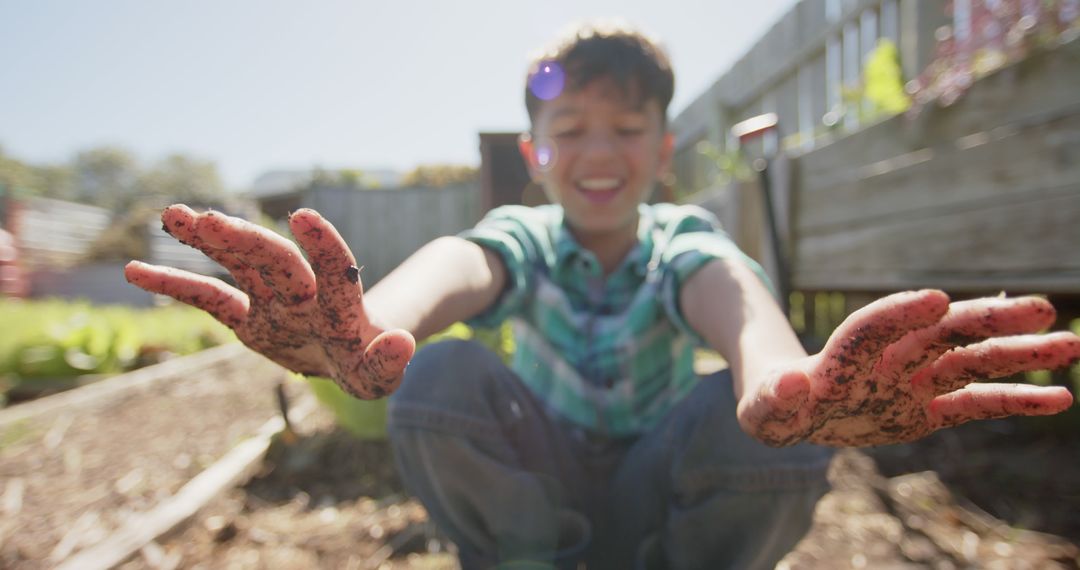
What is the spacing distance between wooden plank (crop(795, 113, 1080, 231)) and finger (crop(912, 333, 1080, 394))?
1.09 metres

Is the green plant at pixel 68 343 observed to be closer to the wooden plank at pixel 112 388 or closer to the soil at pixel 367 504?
the wooden plank at pixel 112 388

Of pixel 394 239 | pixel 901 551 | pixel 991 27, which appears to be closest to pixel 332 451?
pixel 901 551

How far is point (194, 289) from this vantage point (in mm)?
696

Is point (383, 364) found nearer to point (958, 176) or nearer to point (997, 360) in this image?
point (997, 360)

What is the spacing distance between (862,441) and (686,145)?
555 cm

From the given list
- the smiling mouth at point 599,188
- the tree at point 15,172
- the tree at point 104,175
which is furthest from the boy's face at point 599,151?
the tree at point 104,175

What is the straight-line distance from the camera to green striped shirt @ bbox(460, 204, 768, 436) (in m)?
1.31

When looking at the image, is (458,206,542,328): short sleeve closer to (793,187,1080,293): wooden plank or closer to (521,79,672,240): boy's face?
(521,79,672,240): boy's face

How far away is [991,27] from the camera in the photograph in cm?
177

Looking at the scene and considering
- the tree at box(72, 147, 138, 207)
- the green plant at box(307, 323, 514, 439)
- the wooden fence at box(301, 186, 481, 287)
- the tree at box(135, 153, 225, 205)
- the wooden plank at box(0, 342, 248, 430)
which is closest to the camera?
the green plant at box(307, 323, 514, 439)

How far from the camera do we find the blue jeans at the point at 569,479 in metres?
1.08

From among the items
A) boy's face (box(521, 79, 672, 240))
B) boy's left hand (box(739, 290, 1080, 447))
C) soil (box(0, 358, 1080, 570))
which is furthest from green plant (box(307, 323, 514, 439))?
boy's left hand (box(739, 290, 1080, 447))

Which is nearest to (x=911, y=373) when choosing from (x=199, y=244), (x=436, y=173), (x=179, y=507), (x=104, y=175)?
(x=199, y=244)

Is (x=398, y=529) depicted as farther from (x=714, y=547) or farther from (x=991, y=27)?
(x=991, y=27)
